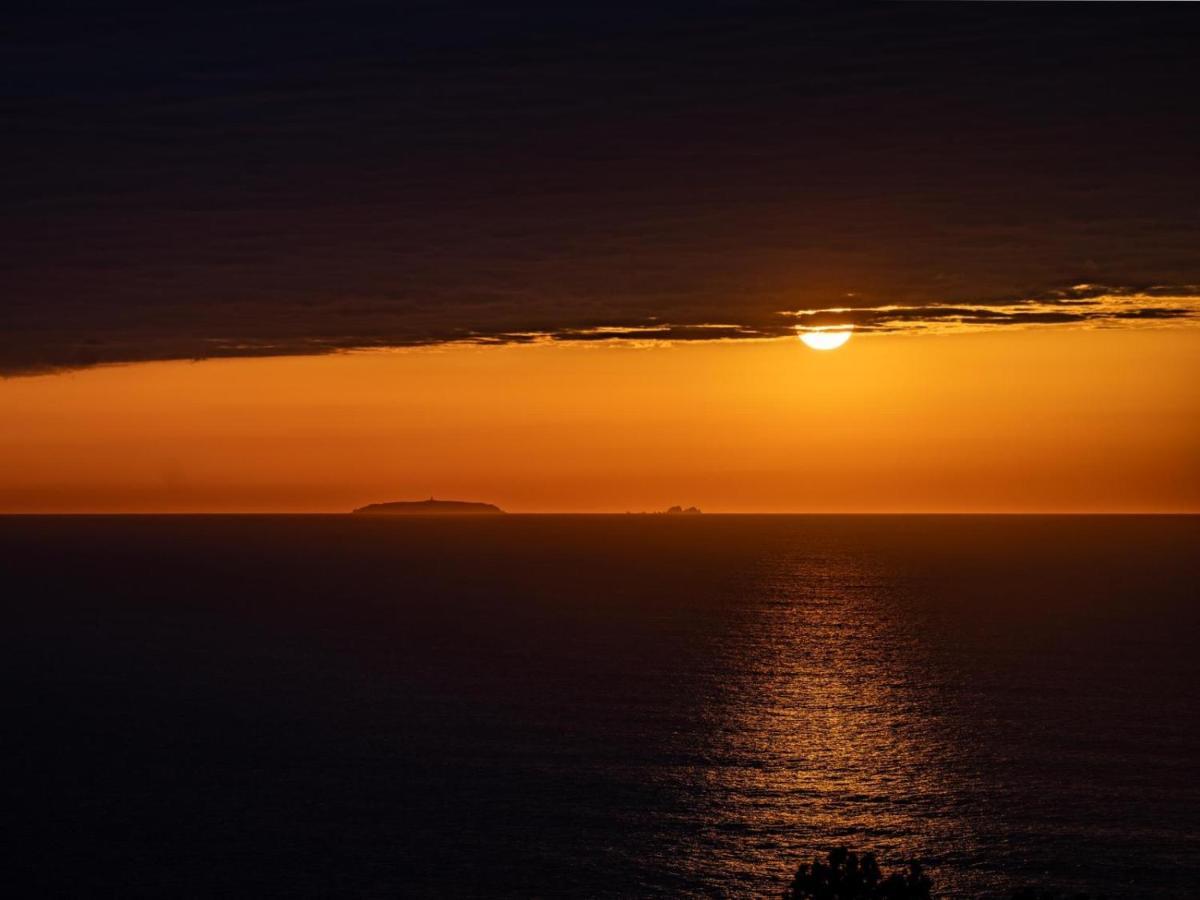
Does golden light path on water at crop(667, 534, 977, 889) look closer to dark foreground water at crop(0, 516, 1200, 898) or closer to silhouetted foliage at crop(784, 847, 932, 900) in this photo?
dark foreground water at crop(0, 516, 1200, 898)

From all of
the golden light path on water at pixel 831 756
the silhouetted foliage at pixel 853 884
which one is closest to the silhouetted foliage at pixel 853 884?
the silhouetted foliage at pixel 853 884

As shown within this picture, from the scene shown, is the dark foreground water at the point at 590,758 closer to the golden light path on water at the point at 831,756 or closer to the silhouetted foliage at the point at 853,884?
the golden light path on water at the point at 831,756

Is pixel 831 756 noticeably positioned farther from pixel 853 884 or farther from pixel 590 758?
pixel 853 884

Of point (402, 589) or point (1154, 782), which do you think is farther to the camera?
point (402, 589)

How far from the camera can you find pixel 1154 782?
2618 inches

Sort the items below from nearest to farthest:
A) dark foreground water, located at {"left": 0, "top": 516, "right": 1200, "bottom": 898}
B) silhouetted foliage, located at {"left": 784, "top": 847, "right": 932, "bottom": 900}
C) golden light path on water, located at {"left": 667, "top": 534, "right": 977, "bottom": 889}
Result: silhouetted foliage, located at {"left": 784, "top": 847, "right": 932, "bottom": 900} < dark foreground water, located at {"left": 0, "top": 516, "right": 1200, "bottom": 898} < golden light path on water, located at {"left": 667, "top": 534, "right": 977, "bottom": 889}

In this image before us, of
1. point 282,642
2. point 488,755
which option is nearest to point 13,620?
point 282,642

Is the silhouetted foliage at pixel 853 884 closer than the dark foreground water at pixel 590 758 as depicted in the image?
Yes

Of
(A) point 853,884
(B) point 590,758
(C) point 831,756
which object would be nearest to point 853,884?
(A) point 853,884

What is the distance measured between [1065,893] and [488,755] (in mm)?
33265

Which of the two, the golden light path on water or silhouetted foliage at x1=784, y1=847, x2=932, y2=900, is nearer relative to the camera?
silhouetted foliage at x1=784, y1=847, x2=932, y2=900

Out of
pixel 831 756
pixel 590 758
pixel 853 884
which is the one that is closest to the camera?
pixel 853 884

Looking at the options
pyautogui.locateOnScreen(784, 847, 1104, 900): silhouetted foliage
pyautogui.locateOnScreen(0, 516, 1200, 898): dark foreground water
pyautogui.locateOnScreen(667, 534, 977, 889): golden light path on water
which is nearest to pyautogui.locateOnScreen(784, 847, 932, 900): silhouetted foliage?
pyautogui.locateOnScreen(784, 847, 1104, 900): silhouetted foliage

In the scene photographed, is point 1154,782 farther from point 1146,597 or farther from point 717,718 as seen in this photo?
point 1146,597
